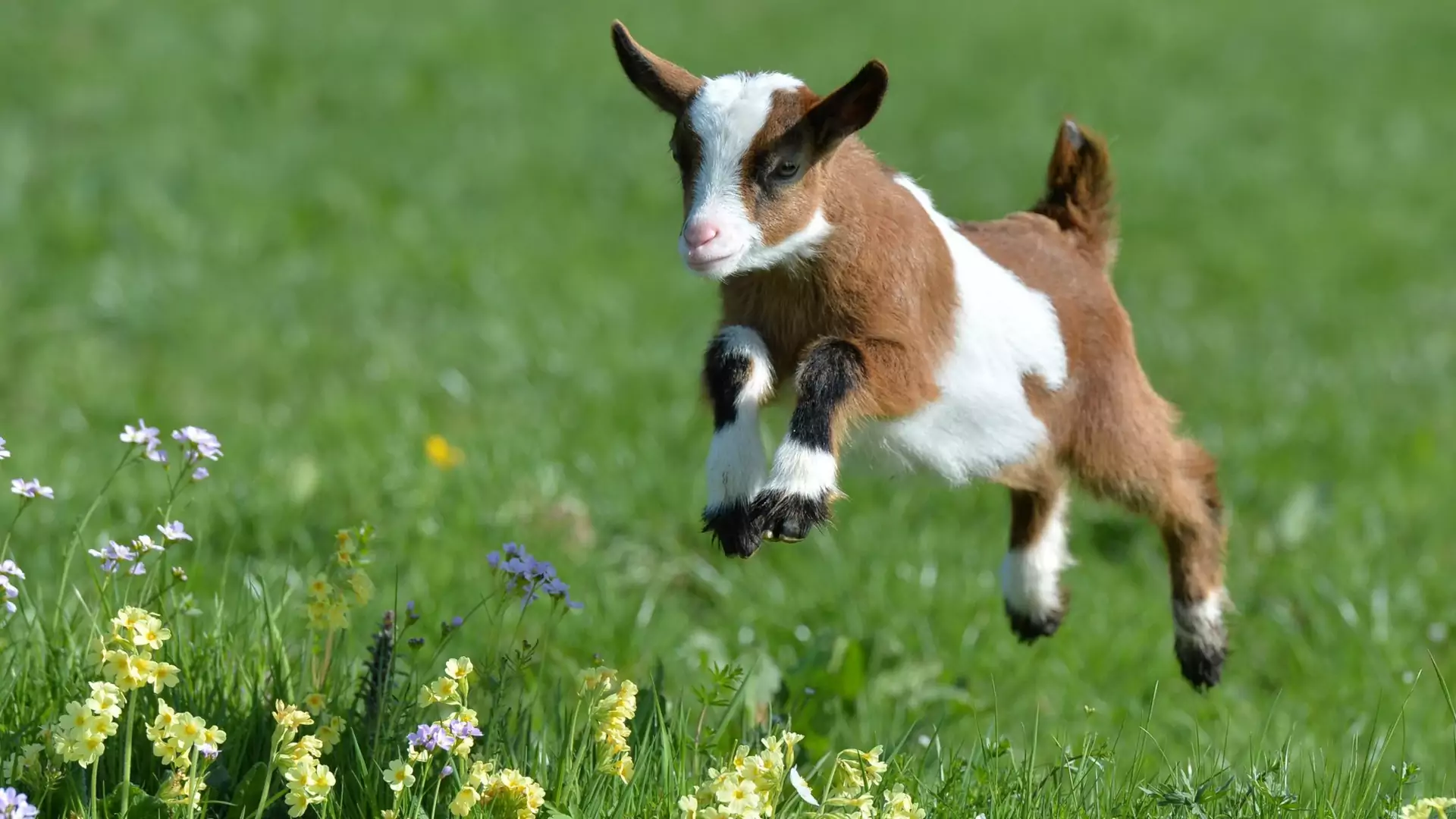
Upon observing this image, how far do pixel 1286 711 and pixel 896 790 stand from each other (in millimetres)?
2317

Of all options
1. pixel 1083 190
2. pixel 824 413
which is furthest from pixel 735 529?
pixel 1083 190

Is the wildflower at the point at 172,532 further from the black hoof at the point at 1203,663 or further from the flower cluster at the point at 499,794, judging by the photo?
the black hoof at the point at 1203,663

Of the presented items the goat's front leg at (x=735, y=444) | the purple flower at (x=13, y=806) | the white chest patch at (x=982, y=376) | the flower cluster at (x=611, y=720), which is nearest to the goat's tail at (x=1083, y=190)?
the white chest patch at (x=982, y=376)

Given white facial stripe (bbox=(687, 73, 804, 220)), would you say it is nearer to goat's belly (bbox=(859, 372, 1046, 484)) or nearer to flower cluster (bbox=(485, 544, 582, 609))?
goat's belly (bbox=(859, 372, 1046, 484))

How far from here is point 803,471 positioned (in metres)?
2.61

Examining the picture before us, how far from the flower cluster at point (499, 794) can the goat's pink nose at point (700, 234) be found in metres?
0.93

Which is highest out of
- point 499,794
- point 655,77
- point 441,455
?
point 441,455

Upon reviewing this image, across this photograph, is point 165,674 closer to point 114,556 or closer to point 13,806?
point 13,806

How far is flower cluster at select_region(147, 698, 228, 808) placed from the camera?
2645 millimetres

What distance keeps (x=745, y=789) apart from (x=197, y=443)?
118 cm

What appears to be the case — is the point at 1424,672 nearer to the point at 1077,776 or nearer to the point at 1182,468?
the point at 1182,468

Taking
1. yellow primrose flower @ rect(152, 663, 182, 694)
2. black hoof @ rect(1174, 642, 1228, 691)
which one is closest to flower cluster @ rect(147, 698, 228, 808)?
yellow primrose flower @ rect(152, 663, 182, 694)

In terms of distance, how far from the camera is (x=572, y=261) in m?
9.17

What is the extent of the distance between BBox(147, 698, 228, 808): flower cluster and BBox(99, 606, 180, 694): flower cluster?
1.8 inches
